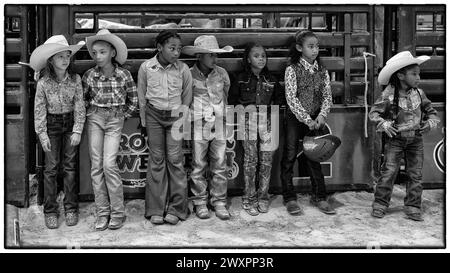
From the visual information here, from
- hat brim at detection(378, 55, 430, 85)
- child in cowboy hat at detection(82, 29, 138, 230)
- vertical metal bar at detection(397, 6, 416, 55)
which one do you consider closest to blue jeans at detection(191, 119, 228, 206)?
child in cowboy hat at detection(82, 29, 138, 230)

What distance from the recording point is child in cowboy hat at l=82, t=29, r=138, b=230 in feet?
17.6

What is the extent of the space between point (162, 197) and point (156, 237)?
50cm

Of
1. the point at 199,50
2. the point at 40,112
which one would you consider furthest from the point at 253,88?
the point at 40,112

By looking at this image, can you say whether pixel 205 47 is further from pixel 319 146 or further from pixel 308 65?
pixel 319 146

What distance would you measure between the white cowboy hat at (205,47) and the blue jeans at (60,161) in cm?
123

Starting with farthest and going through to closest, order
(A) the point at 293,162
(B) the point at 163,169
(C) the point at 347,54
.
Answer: (C) the point at 347,54, (A) the point at 293,162, (B) the point at 163,169

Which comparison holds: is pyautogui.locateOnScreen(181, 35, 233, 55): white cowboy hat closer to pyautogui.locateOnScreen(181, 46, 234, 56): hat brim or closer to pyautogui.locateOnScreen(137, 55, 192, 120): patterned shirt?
pyautogui.locateOnScreen(181, 46, 234, 56): hat brim

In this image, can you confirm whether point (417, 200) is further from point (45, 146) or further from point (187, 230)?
point (45, 146)

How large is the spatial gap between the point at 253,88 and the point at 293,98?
15.1 inches

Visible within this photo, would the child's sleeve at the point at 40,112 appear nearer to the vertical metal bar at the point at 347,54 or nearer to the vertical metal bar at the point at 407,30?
the vertical metal bar at the point at 347,54

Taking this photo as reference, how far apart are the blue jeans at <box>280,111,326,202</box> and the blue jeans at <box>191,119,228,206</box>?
0.59 m

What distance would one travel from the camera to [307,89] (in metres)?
5.81

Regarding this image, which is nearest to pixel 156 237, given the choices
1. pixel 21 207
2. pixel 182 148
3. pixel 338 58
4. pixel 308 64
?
pixel 182 148

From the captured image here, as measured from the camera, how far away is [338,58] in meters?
6.24
